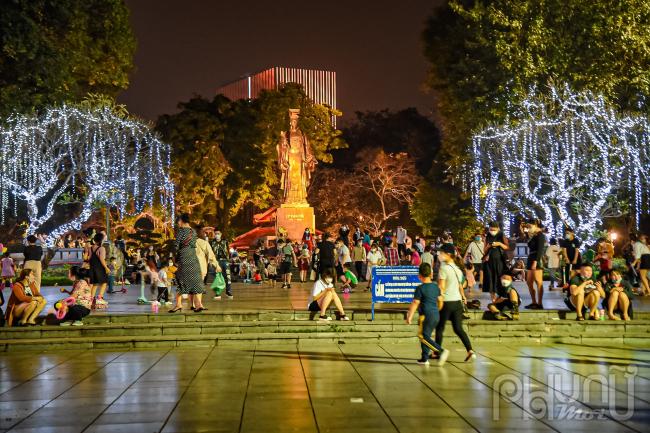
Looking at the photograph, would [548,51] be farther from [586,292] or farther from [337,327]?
[337,327]

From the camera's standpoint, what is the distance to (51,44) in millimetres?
30234

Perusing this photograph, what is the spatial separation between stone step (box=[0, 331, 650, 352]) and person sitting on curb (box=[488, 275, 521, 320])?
681 mm

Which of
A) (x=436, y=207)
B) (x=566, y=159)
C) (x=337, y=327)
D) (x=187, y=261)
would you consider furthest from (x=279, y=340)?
(x=436, y=207)

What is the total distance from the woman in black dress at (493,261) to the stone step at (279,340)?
1487mm

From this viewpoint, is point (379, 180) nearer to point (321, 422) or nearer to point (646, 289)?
point (646, 289)

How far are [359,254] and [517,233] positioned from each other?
97.9ft

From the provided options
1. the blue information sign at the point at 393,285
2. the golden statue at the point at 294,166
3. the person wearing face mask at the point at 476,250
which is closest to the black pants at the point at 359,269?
the person wearing face mask at the point at 476,250

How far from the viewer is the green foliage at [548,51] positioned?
37031 mm

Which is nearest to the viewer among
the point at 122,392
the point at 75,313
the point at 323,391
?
Result: the point at 323,391

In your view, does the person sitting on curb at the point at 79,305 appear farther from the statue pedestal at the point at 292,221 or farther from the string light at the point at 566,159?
the statue pedestal at the point at 292,221

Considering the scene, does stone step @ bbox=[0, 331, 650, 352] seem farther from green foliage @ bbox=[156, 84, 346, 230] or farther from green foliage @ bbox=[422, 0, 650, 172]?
green foliage @ bbox=[156, 84, 346, 230]

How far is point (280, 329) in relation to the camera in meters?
16.2

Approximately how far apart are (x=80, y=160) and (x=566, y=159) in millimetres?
24021

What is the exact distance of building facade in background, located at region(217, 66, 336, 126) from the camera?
3297 inches
